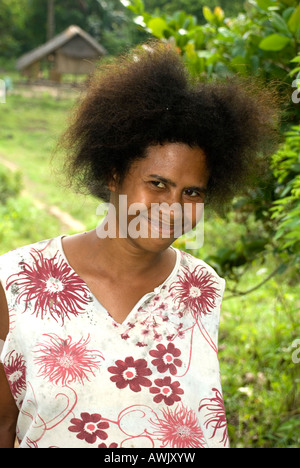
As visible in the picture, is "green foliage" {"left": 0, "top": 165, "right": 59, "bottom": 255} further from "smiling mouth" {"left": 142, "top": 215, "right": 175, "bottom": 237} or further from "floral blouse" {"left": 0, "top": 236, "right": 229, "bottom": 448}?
"smiling mouth" {"left": 142, "top": 215, "right": 175, "bottom": 237}

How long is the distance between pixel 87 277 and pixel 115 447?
16.3 inches

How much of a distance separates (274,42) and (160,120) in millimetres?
631

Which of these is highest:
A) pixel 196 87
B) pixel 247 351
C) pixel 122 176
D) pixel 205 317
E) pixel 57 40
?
pixel 57 40

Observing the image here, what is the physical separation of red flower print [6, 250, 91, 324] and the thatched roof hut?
33.4 ft

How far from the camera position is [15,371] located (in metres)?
1.46

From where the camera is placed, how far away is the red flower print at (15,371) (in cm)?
145

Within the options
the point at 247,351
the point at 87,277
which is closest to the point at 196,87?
the point at 87,277

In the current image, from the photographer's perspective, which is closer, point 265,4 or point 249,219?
point 265,4

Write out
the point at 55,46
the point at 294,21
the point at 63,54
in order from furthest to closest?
the point at 63,54 < the point at 55,46 < the point at 294,21

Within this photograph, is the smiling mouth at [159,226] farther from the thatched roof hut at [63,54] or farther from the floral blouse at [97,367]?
the thatched roof hut at [63,54]

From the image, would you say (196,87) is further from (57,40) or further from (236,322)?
(57,40)

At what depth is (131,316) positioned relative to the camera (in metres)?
1.50

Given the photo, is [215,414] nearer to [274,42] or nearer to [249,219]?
[274,42]

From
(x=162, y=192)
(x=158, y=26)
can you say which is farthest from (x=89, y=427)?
(x=158, y=26)
